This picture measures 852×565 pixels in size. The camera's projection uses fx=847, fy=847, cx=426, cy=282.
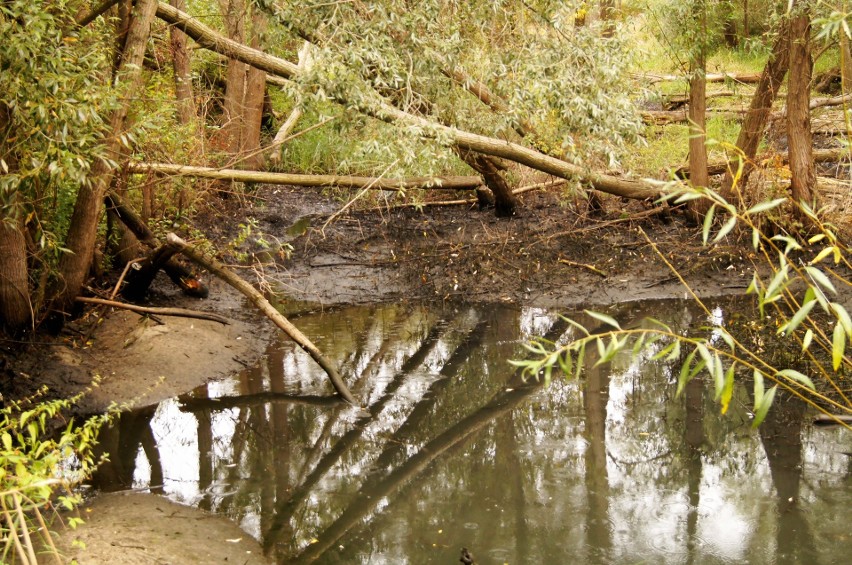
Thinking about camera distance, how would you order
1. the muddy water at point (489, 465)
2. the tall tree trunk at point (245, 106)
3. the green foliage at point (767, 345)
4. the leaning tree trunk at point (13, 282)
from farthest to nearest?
the tall tree trunk at point (245, 106) < the leaning tree trunk at point (13, 282) < the muddy water at point (489, 465) < the green foliage at point (767, 345)

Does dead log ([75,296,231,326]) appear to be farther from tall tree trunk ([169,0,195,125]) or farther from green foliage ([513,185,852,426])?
tall tree trunk ([169,0,195,125])

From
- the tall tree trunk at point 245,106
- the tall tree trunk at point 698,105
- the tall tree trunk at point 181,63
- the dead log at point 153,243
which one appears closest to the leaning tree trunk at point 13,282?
the dead log at point 153,243

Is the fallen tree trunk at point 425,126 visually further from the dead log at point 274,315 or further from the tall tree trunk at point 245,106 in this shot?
the tall tree trunk at point 245,106

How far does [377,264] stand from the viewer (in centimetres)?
1154

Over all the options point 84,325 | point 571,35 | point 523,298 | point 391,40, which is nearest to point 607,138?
point 571,35

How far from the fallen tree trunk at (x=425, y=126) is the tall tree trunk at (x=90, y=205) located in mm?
953

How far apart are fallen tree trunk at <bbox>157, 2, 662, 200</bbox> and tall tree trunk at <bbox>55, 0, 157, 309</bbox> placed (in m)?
0.95

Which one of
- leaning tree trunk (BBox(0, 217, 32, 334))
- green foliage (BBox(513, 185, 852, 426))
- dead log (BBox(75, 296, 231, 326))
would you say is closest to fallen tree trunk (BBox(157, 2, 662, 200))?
green foliage (BBox(513, 185, 852, 426))

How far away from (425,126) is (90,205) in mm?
3064

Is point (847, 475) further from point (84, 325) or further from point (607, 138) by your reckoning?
A: point (84, 325)

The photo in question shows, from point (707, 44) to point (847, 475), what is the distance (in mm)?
6111

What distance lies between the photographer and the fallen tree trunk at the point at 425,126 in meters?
7.44

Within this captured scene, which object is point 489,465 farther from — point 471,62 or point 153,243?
point 153,243

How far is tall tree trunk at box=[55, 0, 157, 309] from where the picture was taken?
7.31m
